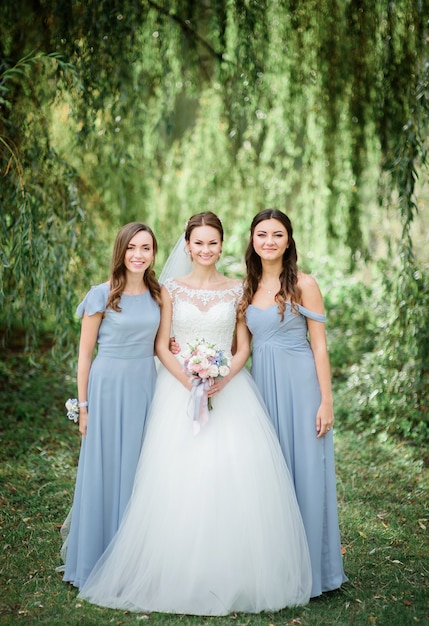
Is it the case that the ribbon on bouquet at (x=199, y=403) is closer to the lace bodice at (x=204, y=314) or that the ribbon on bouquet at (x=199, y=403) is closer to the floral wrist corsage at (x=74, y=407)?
the lace bodice at (x=204, y=314)

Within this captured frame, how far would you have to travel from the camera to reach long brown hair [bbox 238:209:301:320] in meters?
3.73

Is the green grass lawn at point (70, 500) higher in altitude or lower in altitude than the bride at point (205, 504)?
lower

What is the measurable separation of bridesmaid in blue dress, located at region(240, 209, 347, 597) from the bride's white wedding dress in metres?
0.13

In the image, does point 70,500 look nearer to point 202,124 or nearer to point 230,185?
point 230,185

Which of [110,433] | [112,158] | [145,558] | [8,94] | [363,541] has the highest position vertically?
[8,94]

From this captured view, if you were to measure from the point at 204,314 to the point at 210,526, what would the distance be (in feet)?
3.44

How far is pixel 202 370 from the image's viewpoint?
11.3ft

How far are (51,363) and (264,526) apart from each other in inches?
198

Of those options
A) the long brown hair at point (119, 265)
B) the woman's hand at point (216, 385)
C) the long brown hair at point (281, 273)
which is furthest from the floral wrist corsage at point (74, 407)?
the long brown hair at point (281, 273)

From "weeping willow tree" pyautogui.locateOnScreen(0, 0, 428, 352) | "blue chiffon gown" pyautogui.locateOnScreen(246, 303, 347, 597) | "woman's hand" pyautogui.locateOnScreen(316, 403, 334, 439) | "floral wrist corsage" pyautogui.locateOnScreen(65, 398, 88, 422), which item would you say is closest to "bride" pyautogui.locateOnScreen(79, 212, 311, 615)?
"blue chiffon gown" pyautogui.locateOnScreen(246, 303, 347, 597)

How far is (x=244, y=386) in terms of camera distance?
12.2 ft

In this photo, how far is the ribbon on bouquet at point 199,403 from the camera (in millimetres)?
3545

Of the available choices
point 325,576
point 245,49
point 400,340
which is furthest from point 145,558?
point 245,49

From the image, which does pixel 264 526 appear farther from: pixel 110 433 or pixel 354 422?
pixel 354 422
